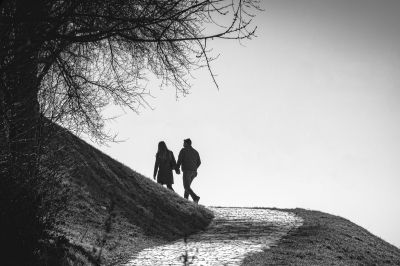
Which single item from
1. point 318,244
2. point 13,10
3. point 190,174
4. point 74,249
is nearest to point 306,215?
point 190,174

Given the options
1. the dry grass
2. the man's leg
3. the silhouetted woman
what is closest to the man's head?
the silhouetted woman

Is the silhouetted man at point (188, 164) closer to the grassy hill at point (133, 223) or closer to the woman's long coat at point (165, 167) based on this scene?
the woman's long coat at point (165, 167)

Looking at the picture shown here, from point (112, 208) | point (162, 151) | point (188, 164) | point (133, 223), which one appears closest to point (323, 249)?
point (133, 223)

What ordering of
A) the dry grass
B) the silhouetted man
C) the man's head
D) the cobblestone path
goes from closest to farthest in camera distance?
the cobblestone path, the dry grass, the silhouetted man, the man's head

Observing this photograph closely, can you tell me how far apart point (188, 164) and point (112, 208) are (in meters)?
6.25

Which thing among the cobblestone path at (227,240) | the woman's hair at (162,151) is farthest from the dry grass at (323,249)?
the woman's hair at (162,151)

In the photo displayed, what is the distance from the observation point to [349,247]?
42.3ft

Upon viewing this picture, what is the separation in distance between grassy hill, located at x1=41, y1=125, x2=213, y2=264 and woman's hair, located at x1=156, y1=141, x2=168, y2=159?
1.39m

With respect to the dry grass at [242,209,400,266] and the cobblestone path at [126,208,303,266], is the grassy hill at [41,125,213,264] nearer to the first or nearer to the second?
the cobblestone path at [126,208,303,266]

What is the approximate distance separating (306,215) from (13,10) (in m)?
15.3

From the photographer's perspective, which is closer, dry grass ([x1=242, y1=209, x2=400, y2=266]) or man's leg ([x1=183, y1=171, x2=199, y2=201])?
dry grass ([x1=242, y1=209, x2=400, y2=266])

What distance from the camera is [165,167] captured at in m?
19.1

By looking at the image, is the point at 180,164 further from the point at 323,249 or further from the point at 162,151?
the point at 323,249

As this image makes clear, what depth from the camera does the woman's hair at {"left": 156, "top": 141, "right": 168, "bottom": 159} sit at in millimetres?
18938
